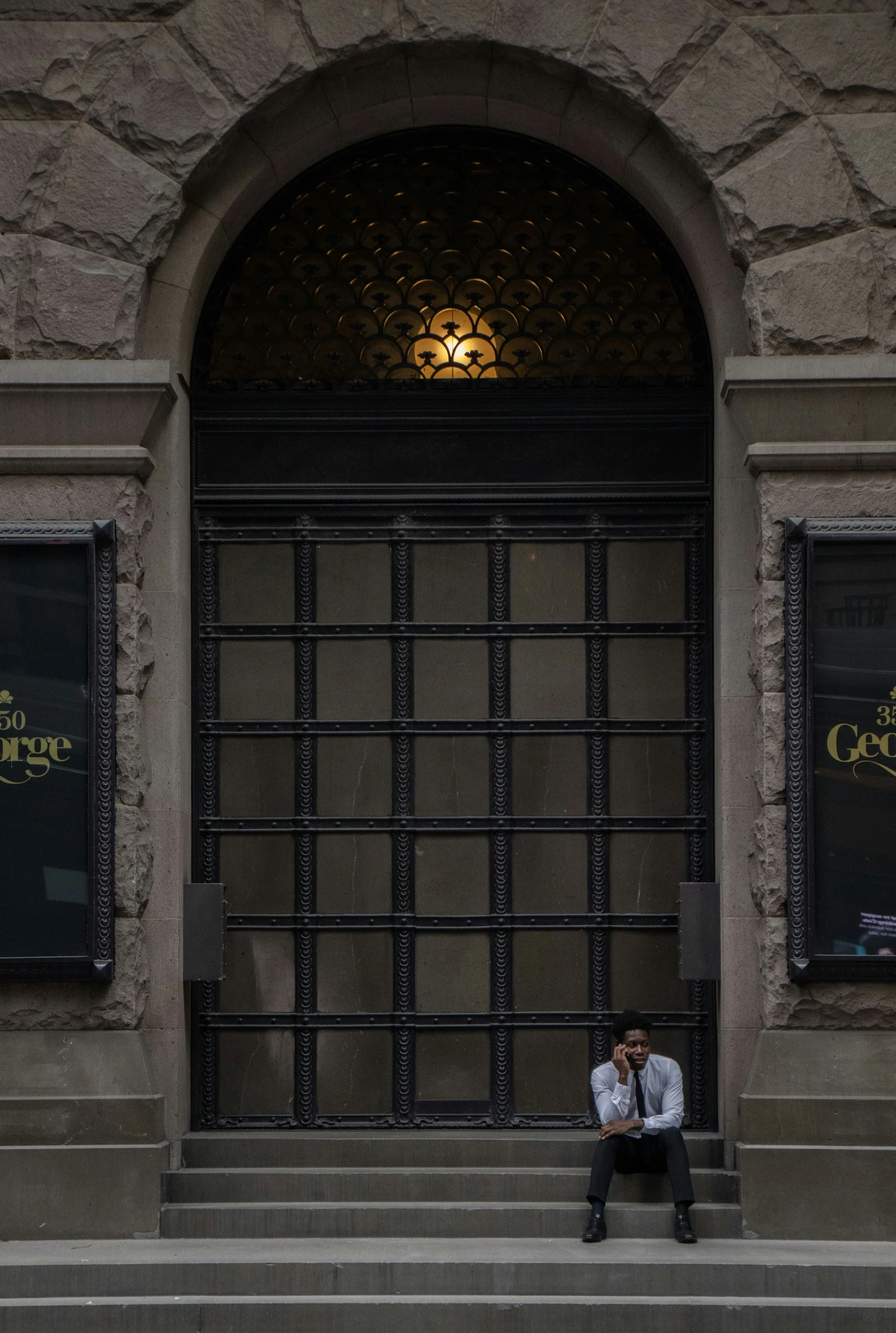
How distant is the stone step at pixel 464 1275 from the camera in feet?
28.8

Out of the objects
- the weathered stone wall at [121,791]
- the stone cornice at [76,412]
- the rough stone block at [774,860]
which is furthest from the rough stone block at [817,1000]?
the stone cornice at [76,412]

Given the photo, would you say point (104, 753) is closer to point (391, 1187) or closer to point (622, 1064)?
point (391, 1187)

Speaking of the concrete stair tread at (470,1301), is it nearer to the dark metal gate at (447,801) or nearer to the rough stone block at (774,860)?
the dark metal gate at (447,801)

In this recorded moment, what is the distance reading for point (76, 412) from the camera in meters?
9.84

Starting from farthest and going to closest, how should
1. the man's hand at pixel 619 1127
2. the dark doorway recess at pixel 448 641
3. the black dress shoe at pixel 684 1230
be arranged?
the dark doorway recess at pixel 448 641 < the man's hand at pixel 619 1127 < the black dress shoe at pixel 684 1230

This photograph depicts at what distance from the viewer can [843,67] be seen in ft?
32.3

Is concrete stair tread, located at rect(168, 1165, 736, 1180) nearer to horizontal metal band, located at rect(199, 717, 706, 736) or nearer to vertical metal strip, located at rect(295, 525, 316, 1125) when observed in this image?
vertical metal strip, located at rect(295, 525, 316, 1125)

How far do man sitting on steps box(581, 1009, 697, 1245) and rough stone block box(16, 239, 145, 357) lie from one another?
5.42m

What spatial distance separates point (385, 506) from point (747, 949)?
153 inches

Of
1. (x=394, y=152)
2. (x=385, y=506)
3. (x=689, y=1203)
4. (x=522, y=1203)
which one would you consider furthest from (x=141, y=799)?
(x=394, y=152)

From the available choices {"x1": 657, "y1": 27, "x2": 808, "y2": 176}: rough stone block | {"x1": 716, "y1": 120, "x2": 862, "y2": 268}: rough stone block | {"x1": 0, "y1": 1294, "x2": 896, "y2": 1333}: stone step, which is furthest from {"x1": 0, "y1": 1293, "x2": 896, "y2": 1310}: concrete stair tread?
{"x1": 657, "y1": 27, "x2": 808, "y2": 176}: rough stone block

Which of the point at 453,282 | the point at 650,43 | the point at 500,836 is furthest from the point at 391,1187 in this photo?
the point at 650,43

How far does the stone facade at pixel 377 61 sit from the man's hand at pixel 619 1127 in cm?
76

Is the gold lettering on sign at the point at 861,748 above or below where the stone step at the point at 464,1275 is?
above
